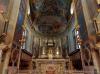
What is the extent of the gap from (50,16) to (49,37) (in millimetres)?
3477

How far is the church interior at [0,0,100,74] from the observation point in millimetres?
9195

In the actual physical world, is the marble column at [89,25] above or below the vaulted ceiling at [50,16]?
below

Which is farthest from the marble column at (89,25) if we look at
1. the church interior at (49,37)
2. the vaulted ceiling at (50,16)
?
the vaulted ceiling at (50,16)

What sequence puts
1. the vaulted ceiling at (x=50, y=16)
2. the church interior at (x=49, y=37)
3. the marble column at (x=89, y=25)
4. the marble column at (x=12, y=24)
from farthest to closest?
the vaulted ceiling at (x=50, y=16) → the church interior at (x=49, y=37) → the marble column at (x=89, y=25) → the marble column at (x=12, y=24)

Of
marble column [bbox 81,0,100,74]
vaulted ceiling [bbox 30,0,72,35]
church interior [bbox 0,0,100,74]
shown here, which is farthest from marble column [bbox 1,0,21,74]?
vaulted ceiling [bbox 30,0,72,35]

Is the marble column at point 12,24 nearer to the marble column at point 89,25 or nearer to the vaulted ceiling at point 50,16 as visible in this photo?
the marble column at point 89,25

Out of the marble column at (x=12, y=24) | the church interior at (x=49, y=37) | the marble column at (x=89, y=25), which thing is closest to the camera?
the marble column at (x=12, y=24)

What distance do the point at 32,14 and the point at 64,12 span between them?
5.00m

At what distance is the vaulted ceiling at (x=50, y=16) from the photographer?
60.0ft

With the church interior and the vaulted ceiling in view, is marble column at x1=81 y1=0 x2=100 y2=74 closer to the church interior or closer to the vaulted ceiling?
the church interior

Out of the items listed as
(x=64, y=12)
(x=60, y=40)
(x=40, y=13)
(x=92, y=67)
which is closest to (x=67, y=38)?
(x=60, y=40)

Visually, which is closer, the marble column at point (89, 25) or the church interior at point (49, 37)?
the marble column at point (89, 25)

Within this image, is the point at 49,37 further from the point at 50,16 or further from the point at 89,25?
the point at 89,25

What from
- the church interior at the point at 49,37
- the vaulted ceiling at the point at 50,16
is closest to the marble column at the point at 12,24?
the church interior at the point at 49,37
